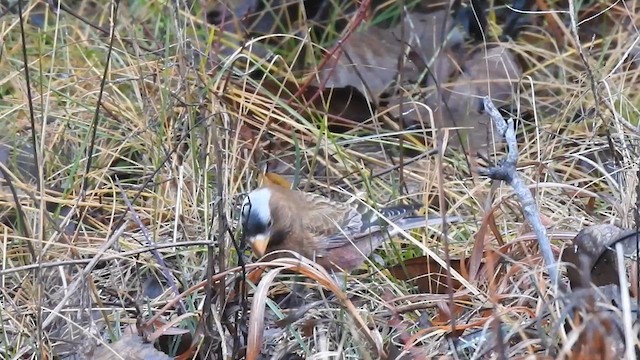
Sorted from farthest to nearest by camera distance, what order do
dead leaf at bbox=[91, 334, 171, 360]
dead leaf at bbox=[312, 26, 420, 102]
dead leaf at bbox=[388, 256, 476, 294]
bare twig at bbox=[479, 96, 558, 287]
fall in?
dead leaf at bbox=[312, 26, 420, 102] → dead leaf at bbox=[388, 256, 476, 294] → dead leaf at bbox=[91, 334, 171, 360] → bare twig at bbox=[479, 96, 558, 287]

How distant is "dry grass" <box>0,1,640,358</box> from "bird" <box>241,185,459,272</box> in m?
0.06

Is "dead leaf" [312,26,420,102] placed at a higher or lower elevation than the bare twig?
lower

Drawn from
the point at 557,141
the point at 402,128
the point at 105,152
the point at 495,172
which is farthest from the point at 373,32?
the point at 495,172

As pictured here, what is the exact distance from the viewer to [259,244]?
3145mm

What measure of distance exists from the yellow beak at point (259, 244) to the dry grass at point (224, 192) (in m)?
0.13

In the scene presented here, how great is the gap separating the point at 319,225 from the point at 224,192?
522 millimetres

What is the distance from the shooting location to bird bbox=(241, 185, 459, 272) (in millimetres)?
3082

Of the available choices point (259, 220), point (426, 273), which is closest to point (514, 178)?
point (426, 273)

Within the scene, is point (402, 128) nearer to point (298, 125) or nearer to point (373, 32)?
point (298, 125)

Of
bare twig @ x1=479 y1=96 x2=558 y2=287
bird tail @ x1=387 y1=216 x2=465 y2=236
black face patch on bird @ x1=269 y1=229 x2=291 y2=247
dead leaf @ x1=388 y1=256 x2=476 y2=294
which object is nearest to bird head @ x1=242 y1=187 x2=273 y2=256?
black face patch on bird @ x1=269 y1=229 x2=291 y2=247

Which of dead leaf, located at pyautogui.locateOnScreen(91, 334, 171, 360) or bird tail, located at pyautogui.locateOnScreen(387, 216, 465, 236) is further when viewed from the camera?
bird tail, located at pyautogui.locateOnScreen(387, 216, 465, 236)

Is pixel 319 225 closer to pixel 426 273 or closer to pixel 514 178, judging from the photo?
pixel 426 273

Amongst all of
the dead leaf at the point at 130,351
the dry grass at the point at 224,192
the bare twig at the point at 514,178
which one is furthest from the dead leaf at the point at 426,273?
the dead leaf at the point at 130,351

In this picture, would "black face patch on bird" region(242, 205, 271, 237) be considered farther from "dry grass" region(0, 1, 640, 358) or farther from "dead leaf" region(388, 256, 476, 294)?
"dead leaf" region(388, 256, 476, 294)
